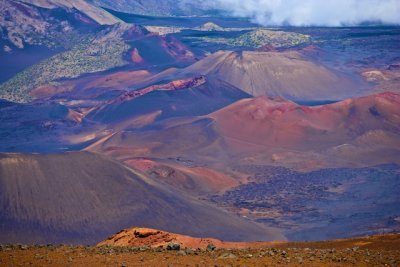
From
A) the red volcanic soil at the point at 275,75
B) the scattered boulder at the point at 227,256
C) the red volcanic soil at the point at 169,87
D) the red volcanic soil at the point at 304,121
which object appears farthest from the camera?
the red volcanic soil at the point at 275,75

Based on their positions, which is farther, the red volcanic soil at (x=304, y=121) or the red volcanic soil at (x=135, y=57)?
the red volcanic soil at (x=135, y=57)

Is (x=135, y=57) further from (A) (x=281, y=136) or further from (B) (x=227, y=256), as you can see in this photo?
(B) (x=227, y=256)

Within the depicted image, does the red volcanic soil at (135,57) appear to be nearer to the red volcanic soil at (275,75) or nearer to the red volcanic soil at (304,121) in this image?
the red volcanic soil at (275,75)

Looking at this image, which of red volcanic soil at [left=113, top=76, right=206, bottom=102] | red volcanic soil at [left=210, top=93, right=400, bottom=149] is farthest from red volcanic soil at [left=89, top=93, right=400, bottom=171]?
red volcanic soil at [left=113, top=76, right=206, bottom=102]

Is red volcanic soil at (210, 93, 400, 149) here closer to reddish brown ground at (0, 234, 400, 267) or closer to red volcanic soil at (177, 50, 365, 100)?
red volcanic soil at (177, 50, 365, 100)

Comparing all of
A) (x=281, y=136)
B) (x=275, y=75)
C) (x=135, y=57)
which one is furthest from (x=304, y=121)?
(x=135, y=57)

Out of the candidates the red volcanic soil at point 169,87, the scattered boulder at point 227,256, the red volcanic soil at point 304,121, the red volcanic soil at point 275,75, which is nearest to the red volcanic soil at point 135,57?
the red volcanic soil at point 275,75

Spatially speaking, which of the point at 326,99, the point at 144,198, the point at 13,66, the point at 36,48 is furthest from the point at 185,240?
the point at 36,48

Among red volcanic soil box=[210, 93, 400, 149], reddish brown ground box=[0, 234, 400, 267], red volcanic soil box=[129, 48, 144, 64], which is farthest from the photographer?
red volcanic soil box=[129, 48, 144, 64]
